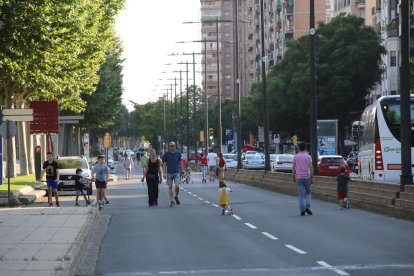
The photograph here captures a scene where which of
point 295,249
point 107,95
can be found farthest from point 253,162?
point 295,249

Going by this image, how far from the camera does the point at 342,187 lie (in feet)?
97.7

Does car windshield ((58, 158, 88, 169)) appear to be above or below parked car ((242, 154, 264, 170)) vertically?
above

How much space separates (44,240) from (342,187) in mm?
12953

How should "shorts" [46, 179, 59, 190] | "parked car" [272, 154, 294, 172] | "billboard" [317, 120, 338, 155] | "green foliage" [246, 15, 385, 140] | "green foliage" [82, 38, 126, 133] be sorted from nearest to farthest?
"shorts" [46, 179, 59, 190]
"parked car" [272, 154, 294, 172]
"billboard" [317, 120, 338, 155]
"green foliage" [82, 38, 126, 133]
"green foliage" [246, 15, 385, 140]

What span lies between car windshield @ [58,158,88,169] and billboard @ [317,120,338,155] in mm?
32818

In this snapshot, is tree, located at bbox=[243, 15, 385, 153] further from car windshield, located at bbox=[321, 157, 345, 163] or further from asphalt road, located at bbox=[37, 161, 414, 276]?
asphalt road, located at bbox=[37, 161, 414, 276]

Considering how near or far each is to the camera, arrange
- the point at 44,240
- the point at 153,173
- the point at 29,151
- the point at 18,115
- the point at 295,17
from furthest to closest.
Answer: the point at 295,17 → the point at 29,151 → the point at 18,115 → the point at 153,173 → the point at 44,240

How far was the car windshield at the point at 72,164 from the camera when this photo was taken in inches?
1831

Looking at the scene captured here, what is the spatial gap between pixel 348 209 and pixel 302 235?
9.83 m

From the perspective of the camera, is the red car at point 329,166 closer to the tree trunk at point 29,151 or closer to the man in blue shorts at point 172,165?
the tree trunk at point 29,151

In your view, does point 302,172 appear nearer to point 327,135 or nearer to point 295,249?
point 295,249

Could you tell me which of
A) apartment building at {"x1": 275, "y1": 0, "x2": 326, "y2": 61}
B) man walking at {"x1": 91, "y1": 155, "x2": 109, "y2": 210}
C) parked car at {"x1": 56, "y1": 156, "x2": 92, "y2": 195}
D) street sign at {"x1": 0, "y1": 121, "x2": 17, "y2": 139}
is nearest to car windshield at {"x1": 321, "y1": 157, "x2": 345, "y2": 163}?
parked car at {"x1": 56, "y1": 156, "x2": 92, "y2": 195}

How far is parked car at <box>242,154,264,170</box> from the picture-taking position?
88188mm

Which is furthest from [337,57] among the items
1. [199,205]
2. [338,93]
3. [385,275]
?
[385,275]
